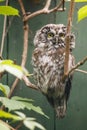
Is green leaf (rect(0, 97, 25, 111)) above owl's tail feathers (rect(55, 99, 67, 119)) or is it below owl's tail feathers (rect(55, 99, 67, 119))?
above

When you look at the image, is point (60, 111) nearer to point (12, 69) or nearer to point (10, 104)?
point (10, 104)

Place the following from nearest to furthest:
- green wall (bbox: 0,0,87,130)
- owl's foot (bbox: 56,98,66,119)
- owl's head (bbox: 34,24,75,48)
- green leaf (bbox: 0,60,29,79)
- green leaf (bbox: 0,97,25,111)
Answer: green leaf (bbox: 0,60,29,79) → green leaf (bbox: 0,97,25,111) → owl's head (bbox: 34,24,75,48) → owl's foot (bbox: 56,98,66,119) → green wall (bbox: 0,0,87,130)

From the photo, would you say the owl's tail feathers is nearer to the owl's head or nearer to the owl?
the owl

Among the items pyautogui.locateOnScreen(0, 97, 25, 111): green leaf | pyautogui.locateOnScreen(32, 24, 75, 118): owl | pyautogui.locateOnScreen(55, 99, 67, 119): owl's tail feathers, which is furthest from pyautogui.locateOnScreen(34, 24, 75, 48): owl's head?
pyautogui.locateOnScreen(0, 97, 25, 111): green leaf

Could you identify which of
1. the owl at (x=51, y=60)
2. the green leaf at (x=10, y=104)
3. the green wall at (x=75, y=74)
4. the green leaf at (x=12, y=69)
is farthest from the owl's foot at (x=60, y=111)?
the green leaf at (x=12, y=69)

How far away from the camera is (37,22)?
1.93 meters

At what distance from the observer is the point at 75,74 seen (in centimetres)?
195

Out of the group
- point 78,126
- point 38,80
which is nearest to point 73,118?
point 78,126

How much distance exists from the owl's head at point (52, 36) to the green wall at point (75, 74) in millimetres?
270

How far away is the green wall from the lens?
6.29 ft

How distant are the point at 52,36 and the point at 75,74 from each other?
45 cm

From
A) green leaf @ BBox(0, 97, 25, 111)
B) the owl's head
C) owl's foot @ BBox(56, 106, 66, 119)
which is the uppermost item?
the owl's head

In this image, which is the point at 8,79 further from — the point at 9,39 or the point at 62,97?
the point at 62,97

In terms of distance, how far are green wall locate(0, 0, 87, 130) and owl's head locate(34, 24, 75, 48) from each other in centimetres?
27
